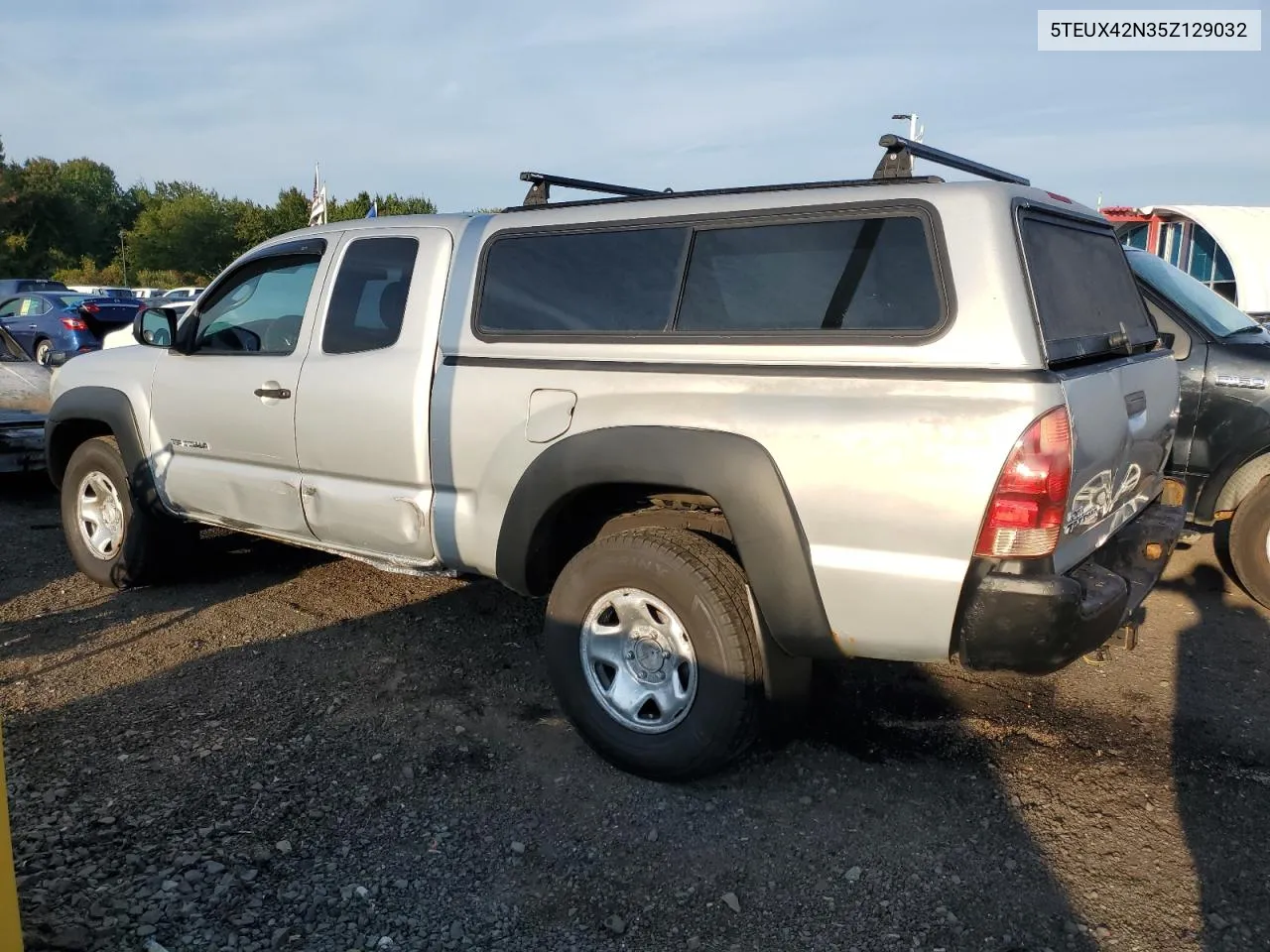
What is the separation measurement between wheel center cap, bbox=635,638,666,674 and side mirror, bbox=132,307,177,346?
123 inches

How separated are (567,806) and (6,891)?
1.66 metres

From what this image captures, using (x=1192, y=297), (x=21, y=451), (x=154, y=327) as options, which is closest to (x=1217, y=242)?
(x=1192, y=297)

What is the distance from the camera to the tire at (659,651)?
3270 millimetres

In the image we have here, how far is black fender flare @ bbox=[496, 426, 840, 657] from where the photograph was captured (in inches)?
121

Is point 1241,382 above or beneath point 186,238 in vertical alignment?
beneath

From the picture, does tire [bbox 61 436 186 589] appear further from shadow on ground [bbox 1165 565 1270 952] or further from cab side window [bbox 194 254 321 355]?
shadow on ground [bbox 1165 565 1270 952]

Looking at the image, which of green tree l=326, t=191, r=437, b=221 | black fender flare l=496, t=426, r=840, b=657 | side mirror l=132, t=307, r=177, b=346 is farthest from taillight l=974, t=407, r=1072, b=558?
green tree l=326, t=191, r=437, b=221

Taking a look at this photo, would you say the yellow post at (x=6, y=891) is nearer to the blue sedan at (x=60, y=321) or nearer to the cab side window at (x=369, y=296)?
the cab side window at (x=369, y=296)

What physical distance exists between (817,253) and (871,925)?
6.58 feet

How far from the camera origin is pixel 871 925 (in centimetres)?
277

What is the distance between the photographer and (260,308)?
4.91 m

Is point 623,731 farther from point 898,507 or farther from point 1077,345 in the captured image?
point 1077,345

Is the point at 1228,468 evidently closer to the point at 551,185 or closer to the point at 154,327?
the point at 551,185

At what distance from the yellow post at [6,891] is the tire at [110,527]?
136 inches
